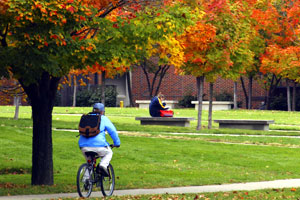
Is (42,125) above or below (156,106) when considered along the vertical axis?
below

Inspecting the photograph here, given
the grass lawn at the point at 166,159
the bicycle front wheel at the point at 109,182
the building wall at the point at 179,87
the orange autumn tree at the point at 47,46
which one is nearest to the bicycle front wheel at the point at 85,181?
the bicycle front wheel at the point at 109,182

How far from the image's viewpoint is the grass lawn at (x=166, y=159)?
13.3 metres

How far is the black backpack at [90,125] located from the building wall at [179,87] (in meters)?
45.6

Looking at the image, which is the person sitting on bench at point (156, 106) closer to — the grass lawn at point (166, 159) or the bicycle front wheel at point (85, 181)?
the grass lawn at point (166, 159)

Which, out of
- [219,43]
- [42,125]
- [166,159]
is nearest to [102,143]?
[42,125]

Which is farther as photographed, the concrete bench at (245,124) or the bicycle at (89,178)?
the concrete bench at (245,124)

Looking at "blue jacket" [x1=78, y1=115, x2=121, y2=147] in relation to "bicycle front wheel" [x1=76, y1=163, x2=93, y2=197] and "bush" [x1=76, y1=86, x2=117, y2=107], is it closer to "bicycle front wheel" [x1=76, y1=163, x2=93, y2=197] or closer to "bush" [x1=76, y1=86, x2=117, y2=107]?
"bicycle front wheel" [x1=76, y1=163, x2=93, y2=197]

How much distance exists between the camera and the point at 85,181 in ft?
34.0

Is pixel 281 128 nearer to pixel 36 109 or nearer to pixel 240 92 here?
pixel 36 109

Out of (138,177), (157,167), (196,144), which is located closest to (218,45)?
(196,144)

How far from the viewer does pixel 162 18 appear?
12039 mm

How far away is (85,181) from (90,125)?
2.99 feet

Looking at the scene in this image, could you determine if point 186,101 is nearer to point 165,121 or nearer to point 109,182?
point 165,121

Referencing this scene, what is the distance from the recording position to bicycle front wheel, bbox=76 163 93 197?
10.2m
